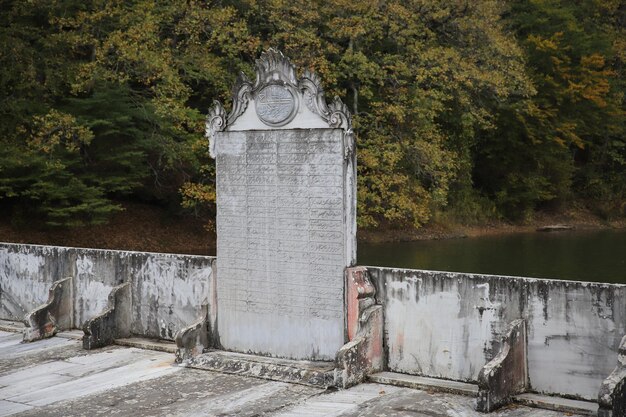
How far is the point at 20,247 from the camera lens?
11.9m

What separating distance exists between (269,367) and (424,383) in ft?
5.39

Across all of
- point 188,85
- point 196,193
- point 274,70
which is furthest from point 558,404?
point 188,85

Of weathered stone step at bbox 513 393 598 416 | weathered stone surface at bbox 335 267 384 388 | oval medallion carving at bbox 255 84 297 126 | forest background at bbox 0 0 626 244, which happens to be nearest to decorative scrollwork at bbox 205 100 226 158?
oval medallion carving at bbox 255 84 297 126

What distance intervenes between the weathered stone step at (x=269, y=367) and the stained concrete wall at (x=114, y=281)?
0.76 meters

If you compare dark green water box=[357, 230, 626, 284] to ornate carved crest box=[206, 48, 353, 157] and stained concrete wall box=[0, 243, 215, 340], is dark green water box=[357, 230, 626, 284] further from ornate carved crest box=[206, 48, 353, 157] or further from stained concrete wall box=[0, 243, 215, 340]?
ornate carved crest box=[206, 48, 353, 157]

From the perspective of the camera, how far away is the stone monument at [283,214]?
8758 mm

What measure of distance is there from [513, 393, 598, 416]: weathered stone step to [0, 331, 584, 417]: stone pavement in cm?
10

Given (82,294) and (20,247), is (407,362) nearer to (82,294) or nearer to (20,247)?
(82,294)

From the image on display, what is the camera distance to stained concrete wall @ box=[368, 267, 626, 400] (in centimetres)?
741

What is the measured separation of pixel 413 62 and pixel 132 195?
9621mm

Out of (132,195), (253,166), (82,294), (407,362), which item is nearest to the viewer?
(407,362)

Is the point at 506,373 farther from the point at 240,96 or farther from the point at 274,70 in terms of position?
the point at 240,96

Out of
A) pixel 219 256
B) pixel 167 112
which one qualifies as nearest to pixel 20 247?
pixel 219 256

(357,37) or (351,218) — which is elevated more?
(357,37)
